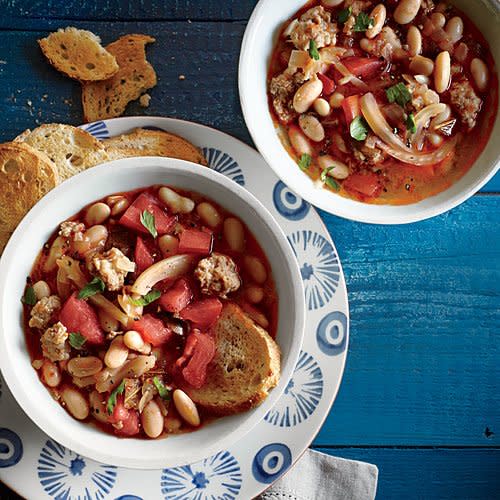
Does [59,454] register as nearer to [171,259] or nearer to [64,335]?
[64,335]

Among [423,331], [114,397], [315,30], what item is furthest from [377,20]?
[114,397]

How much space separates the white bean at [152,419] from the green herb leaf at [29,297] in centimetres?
51

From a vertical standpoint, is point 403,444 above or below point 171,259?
below

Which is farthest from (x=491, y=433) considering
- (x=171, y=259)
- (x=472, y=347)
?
(x=171, y=259)

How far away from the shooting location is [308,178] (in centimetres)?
277

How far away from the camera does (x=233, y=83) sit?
9.77 ft

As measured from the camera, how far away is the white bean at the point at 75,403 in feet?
8.43

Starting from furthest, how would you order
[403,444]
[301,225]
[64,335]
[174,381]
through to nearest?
[403,444] → [301,225] → [174,381] → [64,335]

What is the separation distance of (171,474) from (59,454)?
1.31ft

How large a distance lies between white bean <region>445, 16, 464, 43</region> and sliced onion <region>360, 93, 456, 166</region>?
1.20 ft

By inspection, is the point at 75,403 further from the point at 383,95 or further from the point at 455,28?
the point at 455,28

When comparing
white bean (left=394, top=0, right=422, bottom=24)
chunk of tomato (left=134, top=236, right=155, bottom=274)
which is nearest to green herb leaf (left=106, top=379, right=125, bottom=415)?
chunk of tomato (left=134, top=236, right=155, bottom=274)

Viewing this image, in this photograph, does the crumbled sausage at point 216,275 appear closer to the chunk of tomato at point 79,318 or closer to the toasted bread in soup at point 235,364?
the toasted bread in soup at point 235,364

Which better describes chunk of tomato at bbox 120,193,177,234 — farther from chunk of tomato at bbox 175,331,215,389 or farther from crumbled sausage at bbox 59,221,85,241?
chunk of tomato at bbox 175,331,215,389
